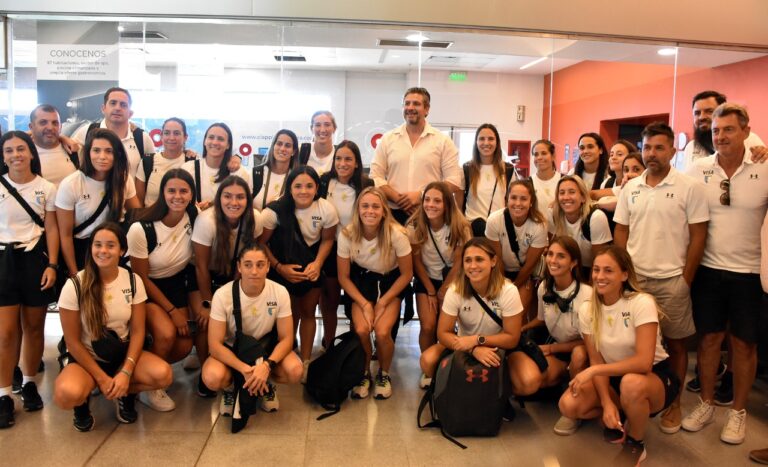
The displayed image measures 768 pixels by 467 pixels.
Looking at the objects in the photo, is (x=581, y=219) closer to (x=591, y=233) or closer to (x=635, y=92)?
(x=591, y=233)

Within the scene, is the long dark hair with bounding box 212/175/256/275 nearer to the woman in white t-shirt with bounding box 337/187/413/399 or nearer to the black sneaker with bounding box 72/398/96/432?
the woman in white t-shirt with bounding box 337/187/413/399

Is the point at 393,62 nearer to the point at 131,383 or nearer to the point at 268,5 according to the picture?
the point at 268,5

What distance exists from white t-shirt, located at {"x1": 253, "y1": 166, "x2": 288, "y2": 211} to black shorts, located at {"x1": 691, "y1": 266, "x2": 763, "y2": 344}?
2811 millimetres

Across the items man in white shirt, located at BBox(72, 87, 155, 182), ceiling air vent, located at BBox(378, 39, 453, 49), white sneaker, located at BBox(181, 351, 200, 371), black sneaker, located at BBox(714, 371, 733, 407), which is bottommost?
white sneaker, located at BBox(181, 351, 200, 371)

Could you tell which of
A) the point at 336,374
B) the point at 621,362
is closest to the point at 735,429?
the point at 621,362

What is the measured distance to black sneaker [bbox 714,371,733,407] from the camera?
3496 millimetres

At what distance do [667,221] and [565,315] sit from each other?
2.57ft

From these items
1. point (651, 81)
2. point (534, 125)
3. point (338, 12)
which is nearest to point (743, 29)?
point (651, 81)

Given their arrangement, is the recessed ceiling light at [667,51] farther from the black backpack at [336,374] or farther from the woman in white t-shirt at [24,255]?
the woman in white t-shirt at [24,255]

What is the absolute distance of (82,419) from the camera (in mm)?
2936

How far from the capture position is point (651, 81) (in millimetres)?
6375

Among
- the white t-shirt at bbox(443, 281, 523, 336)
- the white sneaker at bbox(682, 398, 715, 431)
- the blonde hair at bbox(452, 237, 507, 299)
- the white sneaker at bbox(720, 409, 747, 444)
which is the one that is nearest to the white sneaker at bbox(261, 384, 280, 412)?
the white t-shirt at bbox(443, 281, 523, 336)

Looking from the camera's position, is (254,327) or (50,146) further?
(50,146)

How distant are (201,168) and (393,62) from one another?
9.85 feet
